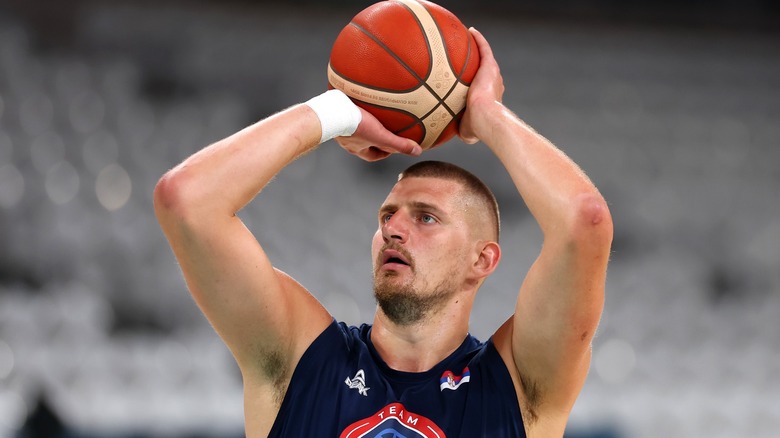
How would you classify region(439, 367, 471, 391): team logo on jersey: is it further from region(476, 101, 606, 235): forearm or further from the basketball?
the basketball

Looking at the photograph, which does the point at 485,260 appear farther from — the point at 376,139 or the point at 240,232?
the point at 240,232

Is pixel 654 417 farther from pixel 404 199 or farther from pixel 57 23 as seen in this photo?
pixel 57 23

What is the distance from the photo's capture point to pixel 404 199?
10.4 ft

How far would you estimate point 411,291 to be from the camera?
→ 3.03 meters

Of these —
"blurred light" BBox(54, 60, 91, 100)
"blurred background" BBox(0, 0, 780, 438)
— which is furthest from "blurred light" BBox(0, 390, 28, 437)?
"blurred light" BBox(54, 60, 91, 100)

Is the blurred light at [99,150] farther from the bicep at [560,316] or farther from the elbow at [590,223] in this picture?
the elbow at [590,223]

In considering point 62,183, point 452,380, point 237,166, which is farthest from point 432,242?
point 62,183

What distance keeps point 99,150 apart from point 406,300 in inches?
A: 163

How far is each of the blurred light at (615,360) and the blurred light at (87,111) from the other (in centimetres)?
404

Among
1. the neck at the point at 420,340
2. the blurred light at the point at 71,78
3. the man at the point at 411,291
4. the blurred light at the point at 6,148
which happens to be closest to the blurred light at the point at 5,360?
the blurred light at the point at 6,148

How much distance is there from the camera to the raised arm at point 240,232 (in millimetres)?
2695

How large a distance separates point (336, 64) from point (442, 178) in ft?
1.77

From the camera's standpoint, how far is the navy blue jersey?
9.42ft

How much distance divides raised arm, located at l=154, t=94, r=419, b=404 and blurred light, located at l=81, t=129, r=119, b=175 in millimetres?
3900
